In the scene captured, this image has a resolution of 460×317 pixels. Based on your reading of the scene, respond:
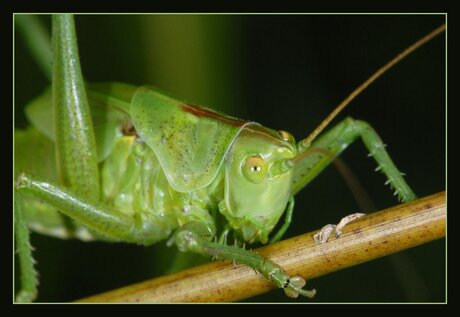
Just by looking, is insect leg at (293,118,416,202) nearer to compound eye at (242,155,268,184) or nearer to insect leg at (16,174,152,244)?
compound eye at (242,155,268,184)

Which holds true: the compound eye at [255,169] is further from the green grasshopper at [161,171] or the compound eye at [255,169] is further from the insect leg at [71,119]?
the insect leg at [71,119]

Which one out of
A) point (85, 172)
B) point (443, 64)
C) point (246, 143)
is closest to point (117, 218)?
point (85, 172)

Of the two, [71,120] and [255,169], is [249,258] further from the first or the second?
[71,120]

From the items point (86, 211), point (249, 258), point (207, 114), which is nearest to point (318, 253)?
point (249, 258)

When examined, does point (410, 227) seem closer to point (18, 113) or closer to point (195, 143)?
point (195, 143)

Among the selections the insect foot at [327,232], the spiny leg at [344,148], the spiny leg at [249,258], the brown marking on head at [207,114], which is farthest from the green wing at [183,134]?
the insect foot at [327,232]

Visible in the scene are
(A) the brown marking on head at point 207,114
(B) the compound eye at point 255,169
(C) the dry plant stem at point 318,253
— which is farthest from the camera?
(A) the brown marking on head at point 207,114
